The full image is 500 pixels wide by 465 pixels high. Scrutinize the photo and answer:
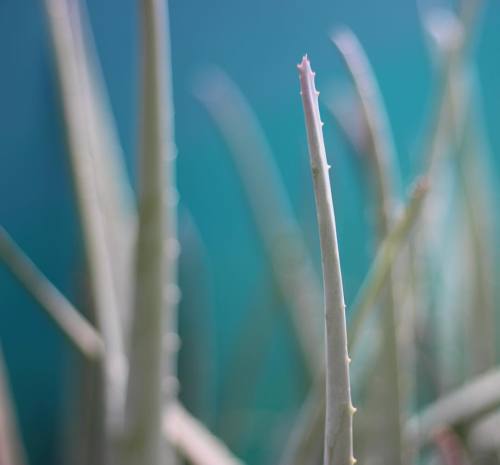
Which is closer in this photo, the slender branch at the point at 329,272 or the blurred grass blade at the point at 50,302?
the slender branch at the point at 329,272

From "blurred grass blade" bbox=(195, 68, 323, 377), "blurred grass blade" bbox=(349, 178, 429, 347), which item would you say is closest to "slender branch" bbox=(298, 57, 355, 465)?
"blurred grass blade" bbox=(349, 178, 429, 347)

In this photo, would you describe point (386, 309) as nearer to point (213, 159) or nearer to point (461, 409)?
point (461, 409)

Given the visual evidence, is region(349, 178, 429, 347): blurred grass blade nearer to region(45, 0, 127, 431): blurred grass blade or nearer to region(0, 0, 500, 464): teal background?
region(45, 0, 127, 431): blurred grass blade

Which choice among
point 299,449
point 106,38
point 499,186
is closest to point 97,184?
point 299,449

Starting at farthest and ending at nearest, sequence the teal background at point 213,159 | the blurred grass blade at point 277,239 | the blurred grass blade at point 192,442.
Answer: the teal background at point 213,159 → the blurred grass blade at point 277,239 → the blurred grass blade at point 192,442

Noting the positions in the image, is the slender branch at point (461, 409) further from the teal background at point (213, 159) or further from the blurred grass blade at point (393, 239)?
the teal background at point (213, 159)

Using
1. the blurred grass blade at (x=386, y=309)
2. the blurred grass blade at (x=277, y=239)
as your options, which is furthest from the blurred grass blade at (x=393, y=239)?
the blurred grass blade at (x=277, y=239)

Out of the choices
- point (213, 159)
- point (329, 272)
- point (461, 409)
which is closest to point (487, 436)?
point (461, 409)

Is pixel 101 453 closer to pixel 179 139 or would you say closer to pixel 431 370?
pixel 431 370
